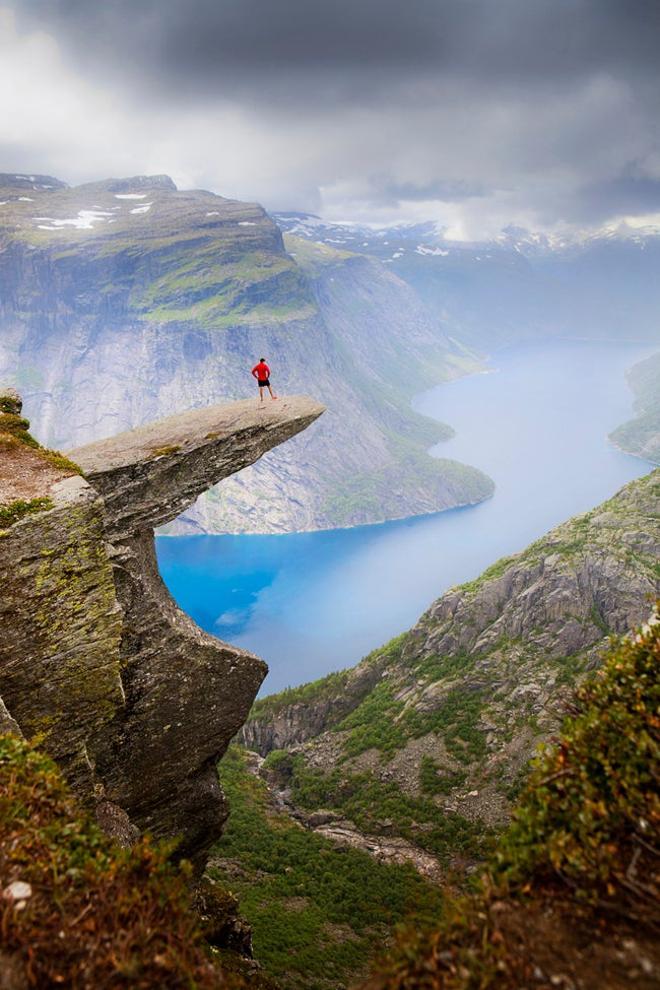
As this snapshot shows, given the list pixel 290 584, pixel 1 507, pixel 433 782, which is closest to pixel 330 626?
pixel 290 584

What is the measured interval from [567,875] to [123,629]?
48.9 ft

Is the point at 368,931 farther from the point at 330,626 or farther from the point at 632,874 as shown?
the point at 330,626

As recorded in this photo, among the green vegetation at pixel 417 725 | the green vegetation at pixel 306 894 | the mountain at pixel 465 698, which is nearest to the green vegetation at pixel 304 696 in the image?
the mountain at pixel 465 698

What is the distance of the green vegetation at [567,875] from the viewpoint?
5.42 metres

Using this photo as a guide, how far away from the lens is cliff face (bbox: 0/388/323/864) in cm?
1298

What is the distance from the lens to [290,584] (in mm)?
175250

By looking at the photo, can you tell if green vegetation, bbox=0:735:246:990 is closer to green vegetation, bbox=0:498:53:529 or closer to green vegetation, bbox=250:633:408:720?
green vegetation, bbox=0:498:53:529

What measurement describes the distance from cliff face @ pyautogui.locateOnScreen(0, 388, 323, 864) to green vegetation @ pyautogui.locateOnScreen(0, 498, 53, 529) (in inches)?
1.1

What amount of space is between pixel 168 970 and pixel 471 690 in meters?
59.4

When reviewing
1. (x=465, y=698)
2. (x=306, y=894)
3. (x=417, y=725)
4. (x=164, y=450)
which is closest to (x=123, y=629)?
(x=164, y=450)

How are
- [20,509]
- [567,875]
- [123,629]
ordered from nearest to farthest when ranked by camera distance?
1. [567,875]
2. [20,509]
3. [123,629]

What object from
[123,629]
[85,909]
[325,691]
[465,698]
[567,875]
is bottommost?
[325,691]

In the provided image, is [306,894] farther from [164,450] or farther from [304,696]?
[304,696]

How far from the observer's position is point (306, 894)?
37.5m
